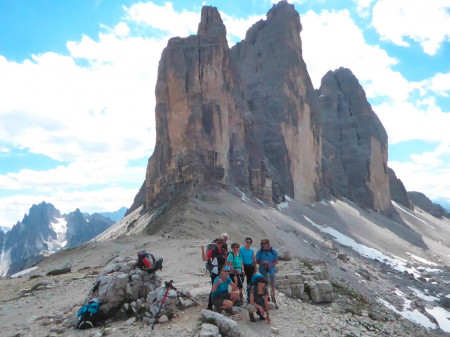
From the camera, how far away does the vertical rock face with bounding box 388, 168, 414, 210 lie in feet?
359

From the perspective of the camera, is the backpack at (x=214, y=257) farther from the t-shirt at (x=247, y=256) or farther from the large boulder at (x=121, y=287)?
the large boulder at (x=121, y=287)

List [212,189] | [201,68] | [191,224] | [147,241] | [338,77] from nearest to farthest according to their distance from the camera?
[147,241] < [191,224] < [212,189] < [201,68] < [338,77]

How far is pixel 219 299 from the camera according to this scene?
8727 mm

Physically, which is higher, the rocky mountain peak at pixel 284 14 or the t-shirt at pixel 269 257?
the rocky mountain peak at pixel 284 14

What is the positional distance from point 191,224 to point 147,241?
6.14 m

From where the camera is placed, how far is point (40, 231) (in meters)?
186

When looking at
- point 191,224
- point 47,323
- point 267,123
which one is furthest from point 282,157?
point 47,323

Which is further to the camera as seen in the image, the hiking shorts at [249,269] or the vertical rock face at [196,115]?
the vertical rock face at [196,115]

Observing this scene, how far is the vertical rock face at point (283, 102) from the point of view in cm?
6912

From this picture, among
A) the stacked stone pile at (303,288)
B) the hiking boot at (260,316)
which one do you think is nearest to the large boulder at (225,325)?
the hiking boot at (260,316)

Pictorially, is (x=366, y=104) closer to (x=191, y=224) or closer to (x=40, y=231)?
(x=191, y=224)

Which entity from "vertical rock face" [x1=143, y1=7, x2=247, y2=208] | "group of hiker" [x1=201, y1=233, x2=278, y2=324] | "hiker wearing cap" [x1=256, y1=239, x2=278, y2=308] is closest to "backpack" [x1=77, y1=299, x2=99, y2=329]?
"group of hiker" [x1=201, y1=233, x2=278, y2=324]

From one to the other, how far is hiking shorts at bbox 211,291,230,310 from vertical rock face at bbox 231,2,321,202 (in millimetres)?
53015

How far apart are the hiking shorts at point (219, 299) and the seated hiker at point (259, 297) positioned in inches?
26.9
